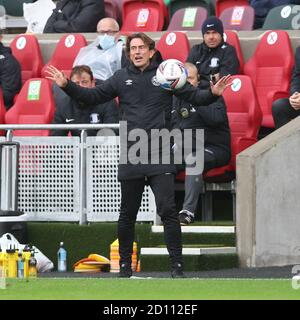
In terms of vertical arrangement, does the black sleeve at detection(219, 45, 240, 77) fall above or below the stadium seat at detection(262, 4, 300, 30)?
below

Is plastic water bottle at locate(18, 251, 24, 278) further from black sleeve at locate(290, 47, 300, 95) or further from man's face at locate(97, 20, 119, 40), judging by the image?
man's face at locate(97, 20, 119, 40)

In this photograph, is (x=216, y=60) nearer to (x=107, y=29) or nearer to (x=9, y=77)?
(x=107, y=29)

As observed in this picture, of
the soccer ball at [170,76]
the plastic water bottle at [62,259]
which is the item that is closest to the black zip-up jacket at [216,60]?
the plastic water bottle at [62,259]

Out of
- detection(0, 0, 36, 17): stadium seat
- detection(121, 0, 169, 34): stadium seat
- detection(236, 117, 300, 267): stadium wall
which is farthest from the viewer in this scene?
detection(0, 0, 36, 17): stadium seat

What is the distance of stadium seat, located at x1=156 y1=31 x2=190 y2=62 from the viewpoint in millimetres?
17469

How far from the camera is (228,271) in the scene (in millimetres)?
13906

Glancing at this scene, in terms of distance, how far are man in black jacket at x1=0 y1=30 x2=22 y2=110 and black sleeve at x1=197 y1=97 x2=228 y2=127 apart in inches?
138

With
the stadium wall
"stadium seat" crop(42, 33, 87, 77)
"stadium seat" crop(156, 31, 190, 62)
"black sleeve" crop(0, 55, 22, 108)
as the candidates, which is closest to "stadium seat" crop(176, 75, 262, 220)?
the stadium wall

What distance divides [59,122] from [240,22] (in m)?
3.50

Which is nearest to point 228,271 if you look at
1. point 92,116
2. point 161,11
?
Result: point 92,116

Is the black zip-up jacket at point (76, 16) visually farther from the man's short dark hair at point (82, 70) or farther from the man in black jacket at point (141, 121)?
the man in black jacket at point (141, 121)

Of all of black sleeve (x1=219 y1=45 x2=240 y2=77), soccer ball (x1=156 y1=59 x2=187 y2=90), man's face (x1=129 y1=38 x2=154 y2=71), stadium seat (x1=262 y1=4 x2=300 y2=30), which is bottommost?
soccer ball (x1=156 y1=59 x2=187 y2=90)

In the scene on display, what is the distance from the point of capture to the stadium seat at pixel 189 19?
61.5 ft

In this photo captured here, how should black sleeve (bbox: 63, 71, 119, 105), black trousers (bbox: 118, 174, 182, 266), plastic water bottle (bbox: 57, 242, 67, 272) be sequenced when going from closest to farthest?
black trousers (bbox: 118, 174, 182, 266) < black sleeve (bbox: 63, 71, 119, 105) < plastic water bottle (bbox: 57, 242, 67, 272)
